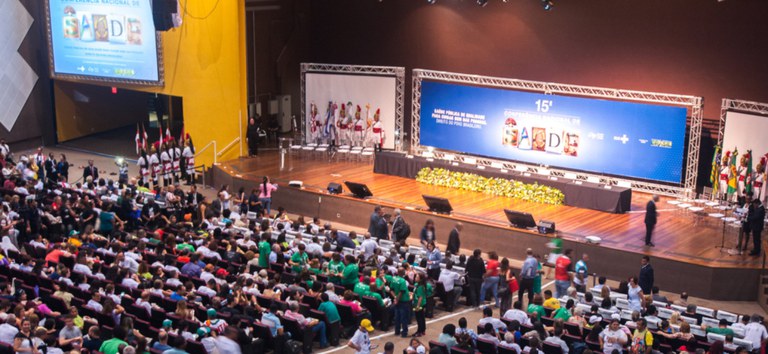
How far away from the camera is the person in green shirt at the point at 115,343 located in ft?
38.4

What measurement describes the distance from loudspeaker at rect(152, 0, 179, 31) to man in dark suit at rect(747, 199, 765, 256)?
642 inches

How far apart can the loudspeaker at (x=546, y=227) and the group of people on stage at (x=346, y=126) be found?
962cm

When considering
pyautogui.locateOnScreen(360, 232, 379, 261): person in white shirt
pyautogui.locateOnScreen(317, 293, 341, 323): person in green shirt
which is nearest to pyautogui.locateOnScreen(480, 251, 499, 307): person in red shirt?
pyautogui.locateOnScreen(360, 232, 379, 261): person in white shirt

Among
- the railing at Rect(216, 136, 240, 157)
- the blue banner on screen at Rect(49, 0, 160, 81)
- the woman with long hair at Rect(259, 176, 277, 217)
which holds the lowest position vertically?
the woman with long hair at Rect(259, 176, 277, 217)

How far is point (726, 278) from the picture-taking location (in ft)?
59.2

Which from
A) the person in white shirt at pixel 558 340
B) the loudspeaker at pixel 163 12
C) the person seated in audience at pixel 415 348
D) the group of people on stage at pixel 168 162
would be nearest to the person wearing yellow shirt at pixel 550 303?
the person in white shirt at pixel 558 340

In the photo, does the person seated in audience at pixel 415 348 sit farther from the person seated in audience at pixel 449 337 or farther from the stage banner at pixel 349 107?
the stage banner at pixel 349 107

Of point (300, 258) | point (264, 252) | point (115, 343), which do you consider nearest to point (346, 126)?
point (264, 252)

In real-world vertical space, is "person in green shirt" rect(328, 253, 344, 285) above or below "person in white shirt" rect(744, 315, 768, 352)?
above

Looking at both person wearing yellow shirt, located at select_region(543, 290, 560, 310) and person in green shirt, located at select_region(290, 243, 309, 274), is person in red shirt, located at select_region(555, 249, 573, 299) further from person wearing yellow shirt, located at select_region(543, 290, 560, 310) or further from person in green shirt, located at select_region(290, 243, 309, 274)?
person in green shirt, located at select_region(290, 243, 309, 274)

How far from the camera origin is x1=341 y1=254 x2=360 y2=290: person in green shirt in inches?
620

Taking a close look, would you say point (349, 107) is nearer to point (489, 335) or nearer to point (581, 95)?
point (581, 95)

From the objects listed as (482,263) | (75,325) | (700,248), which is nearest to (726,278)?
(700,248)

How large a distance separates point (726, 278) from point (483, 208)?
668 centimetres
